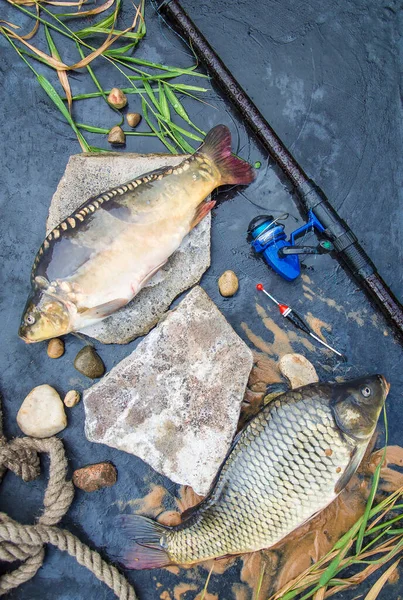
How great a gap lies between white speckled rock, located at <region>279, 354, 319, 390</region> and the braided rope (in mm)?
1316

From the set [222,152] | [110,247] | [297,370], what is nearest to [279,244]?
[222,152]

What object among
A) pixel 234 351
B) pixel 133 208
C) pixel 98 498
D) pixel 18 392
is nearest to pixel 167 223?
pixel 133 208

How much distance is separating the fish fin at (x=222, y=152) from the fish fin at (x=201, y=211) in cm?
14

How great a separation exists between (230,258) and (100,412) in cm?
112

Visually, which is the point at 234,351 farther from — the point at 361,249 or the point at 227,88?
the point at 227,88

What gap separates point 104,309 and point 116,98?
4.11 feet

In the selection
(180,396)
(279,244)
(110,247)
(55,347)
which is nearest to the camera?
(110,247)

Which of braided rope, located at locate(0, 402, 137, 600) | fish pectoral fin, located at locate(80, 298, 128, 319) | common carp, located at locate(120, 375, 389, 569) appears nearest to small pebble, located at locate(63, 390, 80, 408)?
braided rope, located at locate(0, 402, 137, 600)

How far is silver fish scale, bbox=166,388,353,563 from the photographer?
2445 millimetres

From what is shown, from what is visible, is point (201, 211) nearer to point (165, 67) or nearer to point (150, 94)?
point (150, 94)

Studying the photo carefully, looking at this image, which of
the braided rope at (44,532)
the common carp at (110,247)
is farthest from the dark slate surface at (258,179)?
the common carp at (110,247)

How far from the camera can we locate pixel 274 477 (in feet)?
8.09

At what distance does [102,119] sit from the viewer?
3.04 m

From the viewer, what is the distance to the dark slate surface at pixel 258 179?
290 cm
